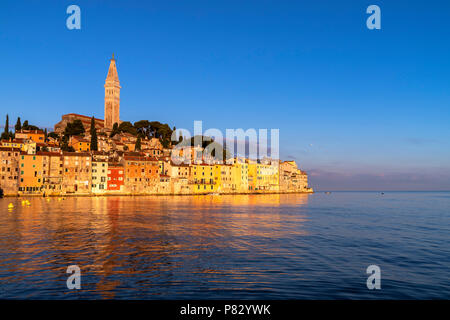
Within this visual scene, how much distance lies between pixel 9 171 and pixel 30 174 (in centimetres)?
407

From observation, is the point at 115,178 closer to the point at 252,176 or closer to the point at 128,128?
the point at 128,128

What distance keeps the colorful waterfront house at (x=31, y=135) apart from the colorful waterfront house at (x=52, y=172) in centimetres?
1563

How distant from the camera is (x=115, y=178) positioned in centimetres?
8519

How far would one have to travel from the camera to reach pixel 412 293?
36.1ft

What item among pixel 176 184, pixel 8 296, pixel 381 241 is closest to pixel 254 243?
pixel 381 241

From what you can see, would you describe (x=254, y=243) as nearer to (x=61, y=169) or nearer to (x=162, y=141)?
(x=61, y=169)

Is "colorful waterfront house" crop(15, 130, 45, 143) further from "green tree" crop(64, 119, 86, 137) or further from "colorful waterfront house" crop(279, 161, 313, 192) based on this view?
"colorful waterfront house" crop(279, 161, 313, 192)

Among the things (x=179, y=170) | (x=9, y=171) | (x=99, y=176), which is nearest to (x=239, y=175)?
(x=179, y=170)

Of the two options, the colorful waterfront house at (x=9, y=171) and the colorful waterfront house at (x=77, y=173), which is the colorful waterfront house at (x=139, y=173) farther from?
the colorful waterfront house at (x=9, y=171)

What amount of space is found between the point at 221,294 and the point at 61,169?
79.6 metres

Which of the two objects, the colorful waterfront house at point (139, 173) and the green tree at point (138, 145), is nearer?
the colorful waterfront house at point (139, 173)

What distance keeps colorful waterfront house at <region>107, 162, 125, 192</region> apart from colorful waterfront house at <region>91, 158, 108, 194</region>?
0.94 meters

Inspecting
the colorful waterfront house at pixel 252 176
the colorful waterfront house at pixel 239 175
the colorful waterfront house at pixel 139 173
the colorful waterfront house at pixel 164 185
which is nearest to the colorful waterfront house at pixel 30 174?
the colorful waterfront house at pixel 139 173

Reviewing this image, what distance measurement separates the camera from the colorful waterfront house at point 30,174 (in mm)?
75062
